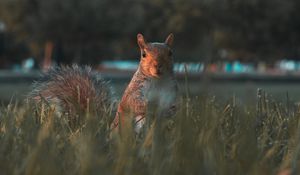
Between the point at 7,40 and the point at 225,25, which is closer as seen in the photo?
the point at 225,25

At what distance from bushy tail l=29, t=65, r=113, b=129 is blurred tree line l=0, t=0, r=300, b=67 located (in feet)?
107

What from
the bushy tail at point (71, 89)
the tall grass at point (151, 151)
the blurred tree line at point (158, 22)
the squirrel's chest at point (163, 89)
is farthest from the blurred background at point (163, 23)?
the tall grass at point (151, 151)

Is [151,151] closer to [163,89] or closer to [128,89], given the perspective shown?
[163,89]

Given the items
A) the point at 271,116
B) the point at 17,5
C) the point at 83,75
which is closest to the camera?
the point at 271,116

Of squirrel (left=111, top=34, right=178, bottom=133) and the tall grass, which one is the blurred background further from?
the tall grass

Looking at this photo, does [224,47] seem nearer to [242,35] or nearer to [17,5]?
[242,35]

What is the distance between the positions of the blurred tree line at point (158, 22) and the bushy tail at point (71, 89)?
32.5m

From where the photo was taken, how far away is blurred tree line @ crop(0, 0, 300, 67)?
39.2m

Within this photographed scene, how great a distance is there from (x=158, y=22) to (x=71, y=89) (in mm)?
36426

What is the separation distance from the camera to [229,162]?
284 cm

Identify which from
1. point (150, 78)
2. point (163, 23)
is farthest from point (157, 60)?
point (163, 23)

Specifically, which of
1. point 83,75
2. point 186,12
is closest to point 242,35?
point 186,12

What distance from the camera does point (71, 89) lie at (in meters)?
4.89

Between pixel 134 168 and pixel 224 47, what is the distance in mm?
44889
